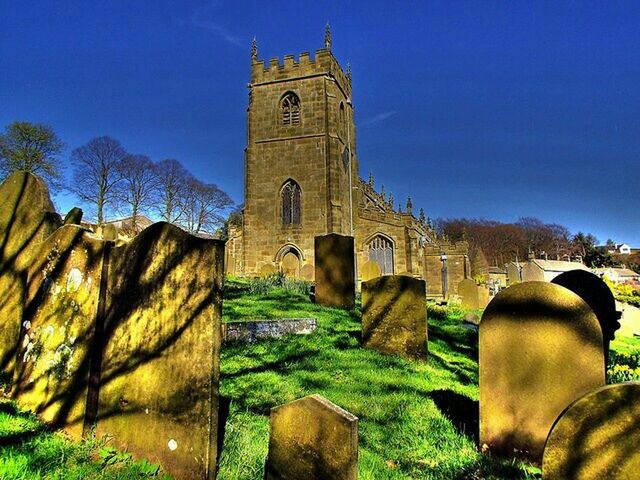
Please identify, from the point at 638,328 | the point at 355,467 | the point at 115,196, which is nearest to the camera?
the point at 355,467

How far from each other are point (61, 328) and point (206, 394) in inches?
56.9

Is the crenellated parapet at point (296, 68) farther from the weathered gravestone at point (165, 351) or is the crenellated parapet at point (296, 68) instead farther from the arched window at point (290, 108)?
the weathered gravestone at point (165, 351)

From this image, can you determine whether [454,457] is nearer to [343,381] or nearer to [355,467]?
[355,467]

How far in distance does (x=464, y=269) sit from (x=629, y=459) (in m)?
30.5

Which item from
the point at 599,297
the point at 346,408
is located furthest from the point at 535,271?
the point at 346,408

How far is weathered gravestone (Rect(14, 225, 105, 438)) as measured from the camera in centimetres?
293

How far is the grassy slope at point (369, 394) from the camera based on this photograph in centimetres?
291

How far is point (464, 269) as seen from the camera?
30.8m

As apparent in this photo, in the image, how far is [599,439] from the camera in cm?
196

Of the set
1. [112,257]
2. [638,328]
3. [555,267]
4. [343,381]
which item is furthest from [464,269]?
[112,257]

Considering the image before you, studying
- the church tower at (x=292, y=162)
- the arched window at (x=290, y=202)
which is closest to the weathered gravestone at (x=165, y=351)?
the church tower at (x=292, y=162)

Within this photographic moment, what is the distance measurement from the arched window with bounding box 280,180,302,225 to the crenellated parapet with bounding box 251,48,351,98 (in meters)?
6.60

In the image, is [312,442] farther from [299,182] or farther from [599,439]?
[299,182]

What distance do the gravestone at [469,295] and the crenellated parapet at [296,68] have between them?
15583 mm
